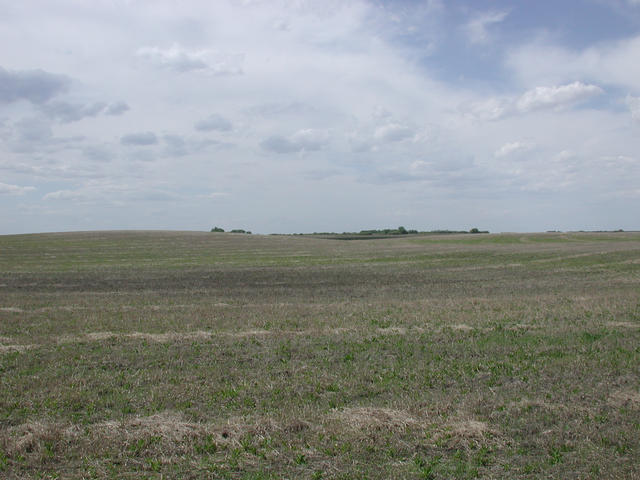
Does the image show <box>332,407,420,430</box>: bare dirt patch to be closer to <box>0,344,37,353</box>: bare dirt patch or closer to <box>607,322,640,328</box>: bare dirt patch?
<box>0,344,37,353</box>: bare dirt patch

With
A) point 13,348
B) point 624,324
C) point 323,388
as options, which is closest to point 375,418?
point 323,388

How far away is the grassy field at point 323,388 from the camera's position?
279 inches

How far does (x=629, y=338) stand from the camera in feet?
47.6

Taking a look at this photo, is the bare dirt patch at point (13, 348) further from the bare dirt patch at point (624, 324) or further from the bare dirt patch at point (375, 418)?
the bare dirt patch at point (624, 324)

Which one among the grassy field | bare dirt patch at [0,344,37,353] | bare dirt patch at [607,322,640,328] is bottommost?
bare dirt patch at [0,344,37,353]

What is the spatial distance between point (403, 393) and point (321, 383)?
5.89ft

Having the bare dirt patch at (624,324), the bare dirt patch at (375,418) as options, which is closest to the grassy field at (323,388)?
the bare dirt patch at (375,418)

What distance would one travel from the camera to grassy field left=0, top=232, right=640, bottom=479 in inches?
279

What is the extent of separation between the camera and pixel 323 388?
34.3 ft

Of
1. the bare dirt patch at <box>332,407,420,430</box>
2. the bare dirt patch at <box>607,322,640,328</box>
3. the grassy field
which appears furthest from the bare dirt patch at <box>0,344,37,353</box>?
the bare dirt patch at <box>607,322,640,328</box>

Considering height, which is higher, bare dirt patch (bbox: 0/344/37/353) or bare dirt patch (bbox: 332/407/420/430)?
bare dirt patch (bbox: 332/407/420/430)

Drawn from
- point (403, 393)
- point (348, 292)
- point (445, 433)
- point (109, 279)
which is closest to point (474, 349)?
point (403, 393)

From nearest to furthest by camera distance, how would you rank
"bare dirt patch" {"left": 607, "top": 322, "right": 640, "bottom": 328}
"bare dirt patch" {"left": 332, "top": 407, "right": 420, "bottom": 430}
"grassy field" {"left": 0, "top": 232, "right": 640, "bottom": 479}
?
"grassy field" {"left": 0, "top": 232, "right": 640, "bottom": 479} < "bare dirt patch" {"left": 332, "top": 407, "right": 420, "bottom": 430} < "bare dirt patch" {"left": 607, "top": 322, "right": 640, "bottom": 328}

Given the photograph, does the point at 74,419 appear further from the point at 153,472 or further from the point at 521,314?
the point at 521,314
